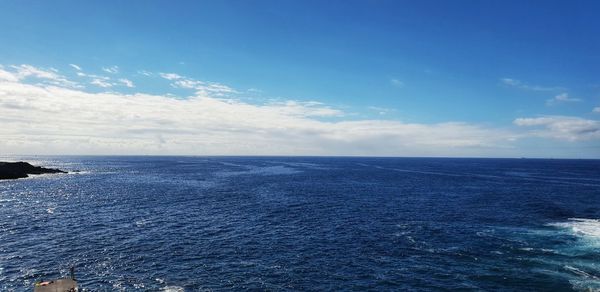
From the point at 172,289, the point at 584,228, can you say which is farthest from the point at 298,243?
the point at 584,228

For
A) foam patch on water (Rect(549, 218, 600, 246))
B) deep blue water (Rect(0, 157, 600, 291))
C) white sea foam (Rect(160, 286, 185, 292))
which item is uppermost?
foam patch on water (Rect(549, 218, 600, 246))

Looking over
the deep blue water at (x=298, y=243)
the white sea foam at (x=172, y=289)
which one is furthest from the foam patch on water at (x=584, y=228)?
the white sea foam at (x=172, y=289)

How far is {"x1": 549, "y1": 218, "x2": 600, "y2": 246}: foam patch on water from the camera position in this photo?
68.1 m

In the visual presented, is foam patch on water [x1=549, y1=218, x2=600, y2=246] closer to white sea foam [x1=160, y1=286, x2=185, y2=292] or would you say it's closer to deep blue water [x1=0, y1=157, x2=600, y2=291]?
deep blue water [x1=0, y1=157, x2=600, y2=291]

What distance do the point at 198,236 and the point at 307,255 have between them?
2165 centimetres

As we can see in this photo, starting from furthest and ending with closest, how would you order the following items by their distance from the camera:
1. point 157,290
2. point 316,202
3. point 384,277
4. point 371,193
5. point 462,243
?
point 371,193 < point 316,202 < point 462,243 < point 384,277 < point 157,290

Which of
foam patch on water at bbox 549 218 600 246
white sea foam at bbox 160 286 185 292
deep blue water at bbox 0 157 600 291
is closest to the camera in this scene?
white sea foam at bbox 160 286 185 292

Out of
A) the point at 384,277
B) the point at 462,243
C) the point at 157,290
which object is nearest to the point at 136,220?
the point at 157,290

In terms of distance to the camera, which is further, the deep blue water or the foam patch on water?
the foam patch on water

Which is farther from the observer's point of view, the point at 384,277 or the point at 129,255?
the point at 129,255

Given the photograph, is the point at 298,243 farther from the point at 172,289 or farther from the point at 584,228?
the point at 584,228

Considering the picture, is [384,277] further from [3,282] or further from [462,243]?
[3,282]

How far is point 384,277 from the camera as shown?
48469 millimetres

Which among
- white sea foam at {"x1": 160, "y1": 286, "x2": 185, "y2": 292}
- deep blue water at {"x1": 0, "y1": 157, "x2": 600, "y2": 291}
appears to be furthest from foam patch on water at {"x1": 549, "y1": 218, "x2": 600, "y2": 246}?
white sea foam at {"x1": 160, "y1": 286, "x2": 185, "y2": 292}
